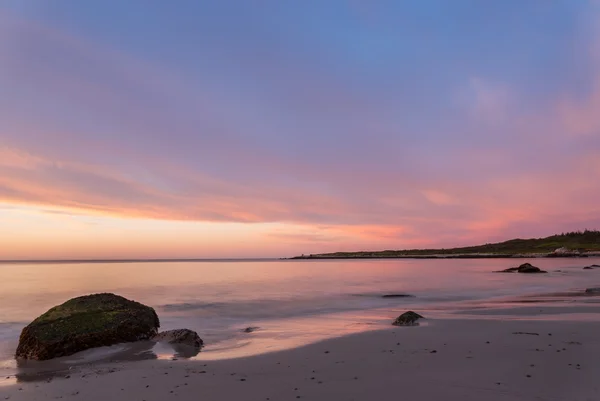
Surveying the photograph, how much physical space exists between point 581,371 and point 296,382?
5.70 meters

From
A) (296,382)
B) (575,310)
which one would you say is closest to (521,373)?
(296,382)

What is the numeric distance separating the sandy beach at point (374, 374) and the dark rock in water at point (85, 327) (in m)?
1.85

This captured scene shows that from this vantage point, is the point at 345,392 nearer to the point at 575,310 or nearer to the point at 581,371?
the point at 581,371

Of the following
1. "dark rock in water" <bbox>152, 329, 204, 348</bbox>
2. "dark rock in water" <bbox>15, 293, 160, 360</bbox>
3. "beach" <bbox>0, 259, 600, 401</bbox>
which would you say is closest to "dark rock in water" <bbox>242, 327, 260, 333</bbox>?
"beach" <bbox>0, 259, 600, 401</bbox>

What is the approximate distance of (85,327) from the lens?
1200cm

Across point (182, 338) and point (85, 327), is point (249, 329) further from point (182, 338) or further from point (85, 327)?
point (85, 327)

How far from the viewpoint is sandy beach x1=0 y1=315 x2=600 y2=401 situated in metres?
7.20

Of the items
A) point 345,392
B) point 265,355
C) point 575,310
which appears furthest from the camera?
point 575,310

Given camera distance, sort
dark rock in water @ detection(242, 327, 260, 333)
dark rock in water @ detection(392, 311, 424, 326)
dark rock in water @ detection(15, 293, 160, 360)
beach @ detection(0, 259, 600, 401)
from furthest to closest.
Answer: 1. dark rock in water @ detection(242, 327, 260, 333)
2. dark rock in water @ detection(392, 311, 424, 326)
3. dark rock in water @ detection(15, 293, 160, 360)
4. beach @ detection(0, 259, 600, 401)

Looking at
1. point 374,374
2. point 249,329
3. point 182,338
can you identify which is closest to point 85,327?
point 182,338

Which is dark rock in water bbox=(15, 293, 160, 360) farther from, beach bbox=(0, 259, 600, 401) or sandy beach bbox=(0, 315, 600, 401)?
sandy beach bbox=(0, 315, 600, 401)

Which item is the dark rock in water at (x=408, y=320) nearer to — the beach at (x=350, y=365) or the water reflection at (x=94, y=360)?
the beach at (x=350, y=365)

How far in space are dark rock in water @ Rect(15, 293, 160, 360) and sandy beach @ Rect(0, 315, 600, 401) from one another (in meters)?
1.85

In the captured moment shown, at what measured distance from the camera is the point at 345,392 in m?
7.26
